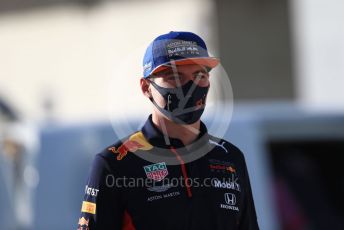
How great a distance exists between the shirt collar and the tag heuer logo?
0.14 feet

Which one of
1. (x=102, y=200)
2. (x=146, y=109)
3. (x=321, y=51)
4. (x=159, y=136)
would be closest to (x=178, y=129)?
(x=159, y=136)

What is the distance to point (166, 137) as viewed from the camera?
1.31 metres

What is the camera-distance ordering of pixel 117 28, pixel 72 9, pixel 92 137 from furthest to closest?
pixel 72 9, pixel 117 28, pixel 92 137

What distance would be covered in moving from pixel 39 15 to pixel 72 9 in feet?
1.79

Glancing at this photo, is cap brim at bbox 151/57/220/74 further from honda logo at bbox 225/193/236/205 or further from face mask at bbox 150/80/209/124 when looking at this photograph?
honda logo at bbox 225/193/236/205

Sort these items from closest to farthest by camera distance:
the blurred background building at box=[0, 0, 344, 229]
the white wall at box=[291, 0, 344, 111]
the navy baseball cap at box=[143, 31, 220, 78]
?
the navy baseball cap at box=[143, 31, 220, 78], the blurred background building at box=[0, 0, 344, 229], the white wall at box=[291, 0, 344, 111]

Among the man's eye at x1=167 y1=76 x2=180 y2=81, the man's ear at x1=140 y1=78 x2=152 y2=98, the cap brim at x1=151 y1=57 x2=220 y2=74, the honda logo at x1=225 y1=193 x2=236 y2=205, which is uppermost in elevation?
the cap brim at x1=151 y1=57 x2=220 y2=74

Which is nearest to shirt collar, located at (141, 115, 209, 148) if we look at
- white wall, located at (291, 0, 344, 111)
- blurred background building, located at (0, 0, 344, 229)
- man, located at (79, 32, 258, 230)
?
man, located at (79, 32, 258, 230)

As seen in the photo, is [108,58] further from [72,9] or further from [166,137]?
[166,137]

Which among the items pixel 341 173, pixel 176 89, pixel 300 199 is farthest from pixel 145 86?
pixel 341 173

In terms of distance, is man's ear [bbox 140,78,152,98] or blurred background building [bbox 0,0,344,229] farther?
blurred background building [bbox 0,0,344,229]

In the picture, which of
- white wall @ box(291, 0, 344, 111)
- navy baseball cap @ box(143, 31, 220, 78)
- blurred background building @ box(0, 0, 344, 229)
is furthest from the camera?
white wall @ box(291, 0, 344, 111)

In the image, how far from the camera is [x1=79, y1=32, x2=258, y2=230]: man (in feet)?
4.10

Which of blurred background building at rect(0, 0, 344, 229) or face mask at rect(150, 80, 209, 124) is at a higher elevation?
face mask at rect(150, 80, 209, 124)
